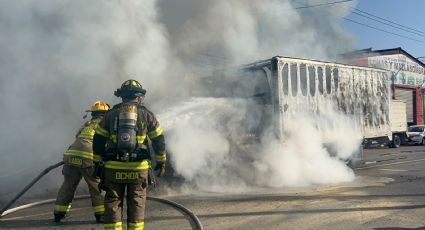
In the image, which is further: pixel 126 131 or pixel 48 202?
pixel 48 202

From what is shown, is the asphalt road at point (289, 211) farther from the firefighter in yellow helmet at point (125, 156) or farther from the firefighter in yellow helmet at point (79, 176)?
the firefighter in yellow helmet at point (125, 156)

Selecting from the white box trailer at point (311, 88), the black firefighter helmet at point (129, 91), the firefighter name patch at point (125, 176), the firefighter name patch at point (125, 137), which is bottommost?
the firefighter name patch at point (125, 176)

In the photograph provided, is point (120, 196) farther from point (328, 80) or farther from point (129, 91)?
point (328, 80)

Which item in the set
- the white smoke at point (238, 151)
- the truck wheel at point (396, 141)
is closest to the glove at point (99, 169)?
the white smoke at point (238, 151)

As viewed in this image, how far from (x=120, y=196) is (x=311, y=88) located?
6.19 metres

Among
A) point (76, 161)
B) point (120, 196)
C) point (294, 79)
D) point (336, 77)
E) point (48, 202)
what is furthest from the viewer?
point (336, 77)

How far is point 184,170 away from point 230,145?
3.40 ft

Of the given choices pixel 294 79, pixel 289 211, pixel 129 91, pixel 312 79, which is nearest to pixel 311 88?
pixel 312 79

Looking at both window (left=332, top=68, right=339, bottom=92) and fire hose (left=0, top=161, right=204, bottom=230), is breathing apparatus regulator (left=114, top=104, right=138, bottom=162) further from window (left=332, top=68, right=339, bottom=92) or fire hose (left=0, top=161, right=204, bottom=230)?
window (left=332, top=68, right=339, bottom=92)

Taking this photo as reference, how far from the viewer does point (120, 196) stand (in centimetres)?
358

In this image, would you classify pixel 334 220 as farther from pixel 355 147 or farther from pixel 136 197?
pixel 355 147

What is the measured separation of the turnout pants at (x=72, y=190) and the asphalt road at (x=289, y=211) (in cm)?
20

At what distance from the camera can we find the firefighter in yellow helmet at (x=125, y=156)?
3.48 m

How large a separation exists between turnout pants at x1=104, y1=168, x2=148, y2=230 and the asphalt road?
3.78 ft
